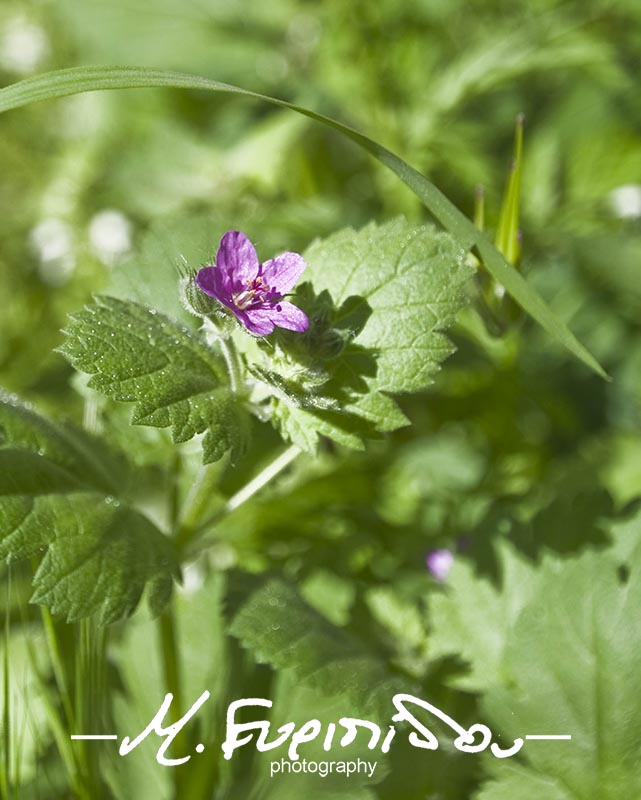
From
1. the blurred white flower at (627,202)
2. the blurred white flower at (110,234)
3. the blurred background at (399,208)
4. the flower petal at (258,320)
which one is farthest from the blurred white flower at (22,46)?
the flower petal at (258,320)

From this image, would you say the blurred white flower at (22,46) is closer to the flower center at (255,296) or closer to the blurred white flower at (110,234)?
the blurred white flower at (110,234)

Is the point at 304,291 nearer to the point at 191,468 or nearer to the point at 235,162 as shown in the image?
the point at 191,468

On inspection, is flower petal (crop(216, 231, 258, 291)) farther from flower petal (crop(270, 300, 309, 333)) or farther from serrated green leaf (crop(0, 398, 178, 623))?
serrated green leaf (crop(0, 398, 178, 623))

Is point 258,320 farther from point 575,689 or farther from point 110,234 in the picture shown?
point 110,234

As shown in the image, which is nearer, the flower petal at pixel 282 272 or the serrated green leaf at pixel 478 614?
the flower petal at pixel 282 272

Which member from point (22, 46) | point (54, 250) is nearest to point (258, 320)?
point (54, 250)
